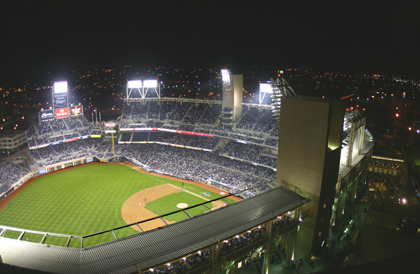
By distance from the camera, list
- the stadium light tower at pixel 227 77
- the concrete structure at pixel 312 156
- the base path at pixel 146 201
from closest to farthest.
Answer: the concrete structure at pixel 312 156 → the base path at pixel 146 201 → the stadium light tower at pixel 227 77

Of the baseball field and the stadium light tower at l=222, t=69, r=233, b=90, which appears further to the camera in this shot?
the stadium light tower at l=222, t=69, r=233, b=90

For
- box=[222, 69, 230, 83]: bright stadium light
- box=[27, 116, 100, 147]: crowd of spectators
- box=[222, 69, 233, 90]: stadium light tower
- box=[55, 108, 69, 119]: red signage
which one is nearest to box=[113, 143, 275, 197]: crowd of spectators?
box=[27, 116, 100, 147]: crowd of spectators

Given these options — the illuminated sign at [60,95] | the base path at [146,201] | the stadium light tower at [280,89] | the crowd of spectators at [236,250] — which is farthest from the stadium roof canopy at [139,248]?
the illuminated sign at [60,95]

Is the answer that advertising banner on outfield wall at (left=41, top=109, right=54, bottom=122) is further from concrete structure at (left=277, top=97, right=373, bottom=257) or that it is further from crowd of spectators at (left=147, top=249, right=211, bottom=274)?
crowd of spectators at (left=147, top=249, right=211, bottom=274)

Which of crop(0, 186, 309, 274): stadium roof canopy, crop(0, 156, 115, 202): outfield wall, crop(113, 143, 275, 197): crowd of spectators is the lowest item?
crop(0, 156, 115, 202): outfield wall

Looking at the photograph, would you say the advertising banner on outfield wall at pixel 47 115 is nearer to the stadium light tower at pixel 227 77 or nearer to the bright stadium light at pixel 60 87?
the bright stadium light at pixel 60 87

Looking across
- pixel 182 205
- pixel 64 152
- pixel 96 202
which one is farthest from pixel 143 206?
pixel 64 152
